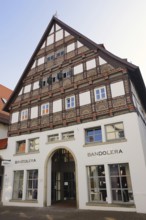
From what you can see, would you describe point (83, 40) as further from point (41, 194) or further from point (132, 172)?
point (41, 194)

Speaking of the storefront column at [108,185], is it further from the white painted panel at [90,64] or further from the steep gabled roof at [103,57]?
the white painted panel at [90,64]

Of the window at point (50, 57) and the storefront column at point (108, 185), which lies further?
the window at point (50, 57)

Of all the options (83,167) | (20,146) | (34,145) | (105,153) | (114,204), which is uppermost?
(20,146)

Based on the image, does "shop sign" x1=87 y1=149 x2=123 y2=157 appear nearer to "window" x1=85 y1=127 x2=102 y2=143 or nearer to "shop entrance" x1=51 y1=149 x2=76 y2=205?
"window" x1=85 y1=127 x2=102 y2=143

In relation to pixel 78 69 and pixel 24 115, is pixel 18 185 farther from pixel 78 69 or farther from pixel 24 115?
pixel 78 69

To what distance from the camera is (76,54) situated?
18500mm

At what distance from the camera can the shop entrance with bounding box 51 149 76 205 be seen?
18.4m

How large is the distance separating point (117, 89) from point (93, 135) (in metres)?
4.17

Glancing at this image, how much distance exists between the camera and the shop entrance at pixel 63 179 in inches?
725

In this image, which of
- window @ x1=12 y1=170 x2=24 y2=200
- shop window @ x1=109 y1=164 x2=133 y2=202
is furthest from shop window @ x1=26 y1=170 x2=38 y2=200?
shop window @ x1=109 y1=164 x2=133 y2=202

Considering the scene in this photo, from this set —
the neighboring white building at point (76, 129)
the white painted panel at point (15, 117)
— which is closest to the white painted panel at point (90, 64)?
the neighboring white building at point (76, 129)

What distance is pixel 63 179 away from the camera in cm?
1936

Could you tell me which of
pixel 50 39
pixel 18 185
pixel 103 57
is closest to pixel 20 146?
pixel 18 185

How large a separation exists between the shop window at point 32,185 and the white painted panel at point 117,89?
33.0ft
